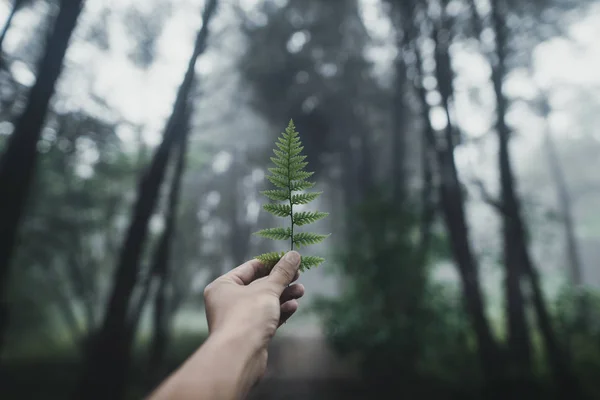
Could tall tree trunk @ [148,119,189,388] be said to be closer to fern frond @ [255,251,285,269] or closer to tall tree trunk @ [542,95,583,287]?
fern frond @ [255,251,285,269]

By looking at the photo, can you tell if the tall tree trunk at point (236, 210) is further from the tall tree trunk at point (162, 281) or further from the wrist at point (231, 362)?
the wrist at point (231, 362)

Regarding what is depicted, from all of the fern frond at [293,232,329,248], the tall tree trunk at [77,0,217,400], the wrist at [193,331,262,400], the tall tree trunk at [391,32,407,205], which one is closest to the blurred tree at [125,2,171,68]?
the tall tree trunk at [77,0,217,400]

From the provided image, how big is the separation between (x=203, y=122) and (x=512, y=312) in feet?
14.7

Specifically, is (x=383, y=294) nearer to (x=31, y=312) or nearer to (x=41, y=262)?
(x=41, y=262)

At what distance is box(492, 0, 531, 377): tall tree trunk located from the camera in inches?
132

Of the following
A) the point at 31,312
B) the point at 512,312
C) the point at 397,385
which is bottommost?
the point at 397,385

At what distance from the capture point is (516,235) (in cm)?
346

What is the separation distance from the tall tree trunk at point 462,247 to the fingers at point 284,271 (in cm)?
328

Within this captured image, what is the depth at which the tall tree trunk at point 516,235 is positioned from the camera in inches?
126

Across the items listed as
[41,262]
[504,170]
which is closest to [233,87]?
[41,262]

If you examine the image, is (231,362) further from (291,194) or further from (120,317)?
(120,317)

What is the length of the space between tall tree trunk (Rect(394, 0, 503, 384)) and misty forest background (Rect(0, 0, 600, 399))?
0.02m

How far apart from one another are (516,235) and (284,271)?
3.78 m

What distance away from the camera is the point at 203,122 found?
A: 4.07 meters
